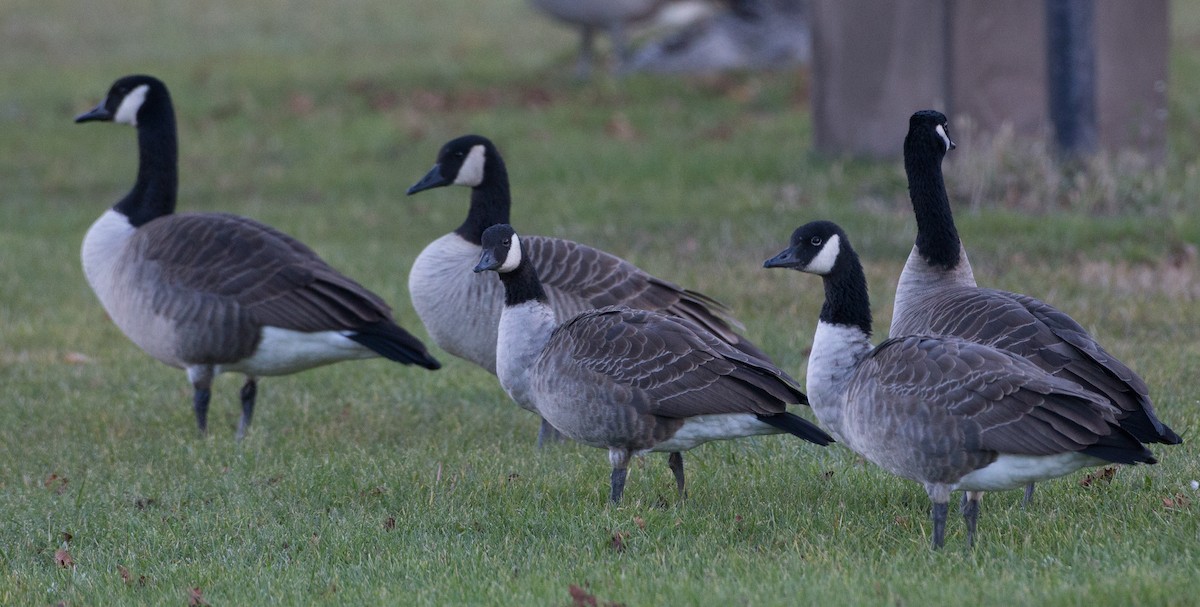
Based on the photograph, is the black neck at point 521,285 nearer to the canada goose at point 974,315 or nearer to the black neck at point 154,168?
the canada goose at point 974,315

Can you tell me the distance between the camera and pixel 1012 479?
17.3ft

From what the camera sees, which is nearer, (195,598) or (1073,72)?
(195,598)

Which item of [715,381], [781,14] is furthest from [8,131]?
[715,381]

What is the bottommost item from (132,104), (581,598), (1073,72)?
(581,598)

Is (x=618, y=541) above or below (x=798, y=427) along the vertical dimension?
below

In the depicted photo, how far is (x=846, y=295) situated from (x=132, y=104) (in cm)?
581

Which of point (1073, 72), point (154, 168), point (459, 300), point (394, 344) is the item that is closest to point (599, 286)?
point (459, 300)

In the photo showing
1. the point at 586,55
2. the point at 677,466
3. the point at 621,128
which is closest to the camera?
the point at 677,466

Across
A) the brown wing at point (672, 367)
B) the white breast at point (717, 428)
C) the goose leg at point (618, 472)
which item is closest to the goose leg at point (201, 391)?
the brown wing at point (672, 367)

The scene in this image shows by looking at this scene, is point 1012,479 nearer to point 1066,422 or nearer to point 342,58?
point 1066,422

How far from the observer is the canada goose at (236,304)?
7992 mm

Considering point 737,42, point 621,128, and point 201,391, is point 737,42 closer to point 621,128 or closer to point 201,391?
point 621,128

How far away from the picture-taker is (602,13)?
21609 mm

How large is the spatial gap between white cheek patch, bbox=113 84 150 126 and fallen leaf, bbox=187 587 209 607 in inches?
203
